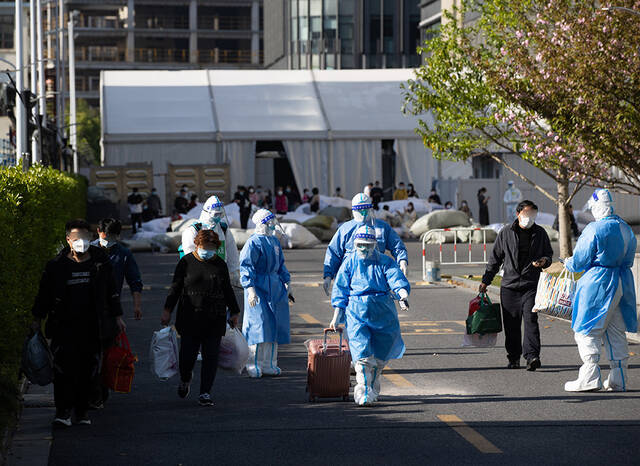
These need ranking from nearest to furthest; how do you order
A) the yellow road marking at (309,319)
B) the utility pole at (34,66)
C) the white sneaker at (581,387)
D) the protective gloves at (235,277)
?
A: the white sneaker at (581,387), the protective gloves at (235,277), the yellow road marking at (309,319), the utility pole at (34,66)

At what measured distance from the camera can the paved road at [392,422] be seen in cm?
775

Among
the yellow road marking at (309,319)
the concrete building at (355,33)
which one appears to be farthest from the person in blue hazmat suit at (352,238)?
the concrete building at (355,33)

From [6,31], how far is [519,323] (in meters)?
59.5

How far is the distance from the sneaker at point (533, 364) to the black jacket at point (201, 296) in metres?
3.39

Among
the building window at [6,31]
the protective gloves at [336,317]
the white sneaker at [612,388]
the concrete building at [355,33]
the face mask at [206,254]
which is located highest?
the concrete building at [355,33]

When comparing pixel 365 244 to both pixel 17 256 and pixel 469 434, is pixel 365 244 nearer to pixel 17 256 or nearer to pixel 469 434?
pixel 469 434

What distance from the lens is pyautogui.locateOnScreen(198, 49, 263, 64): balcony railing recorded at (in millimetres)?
117375

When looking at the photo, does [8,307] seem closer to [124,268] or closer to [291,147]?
[124,268]

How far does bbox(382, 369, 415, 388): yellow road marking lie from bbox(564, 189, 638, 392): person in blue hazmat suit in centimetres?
146

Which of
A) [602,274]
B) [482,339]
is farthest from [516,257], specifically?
[602,274]

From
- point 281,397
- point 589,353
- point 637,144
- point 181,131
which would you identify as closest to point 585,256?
point 589,353

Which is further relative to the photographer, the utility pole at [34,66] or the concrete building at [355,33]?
A: the concrete building at [355,33]

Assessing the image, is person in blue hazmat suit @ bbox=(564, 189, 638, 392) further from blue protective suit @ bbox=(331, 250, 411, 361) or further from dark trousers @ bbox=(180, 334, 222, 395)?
dark trousers @ bbox=(180, 334, 222, 395)

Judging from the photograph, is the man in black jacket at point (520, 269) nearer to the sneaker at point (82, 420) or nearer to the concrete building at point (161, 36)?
the sneaker at point (82, 420)
